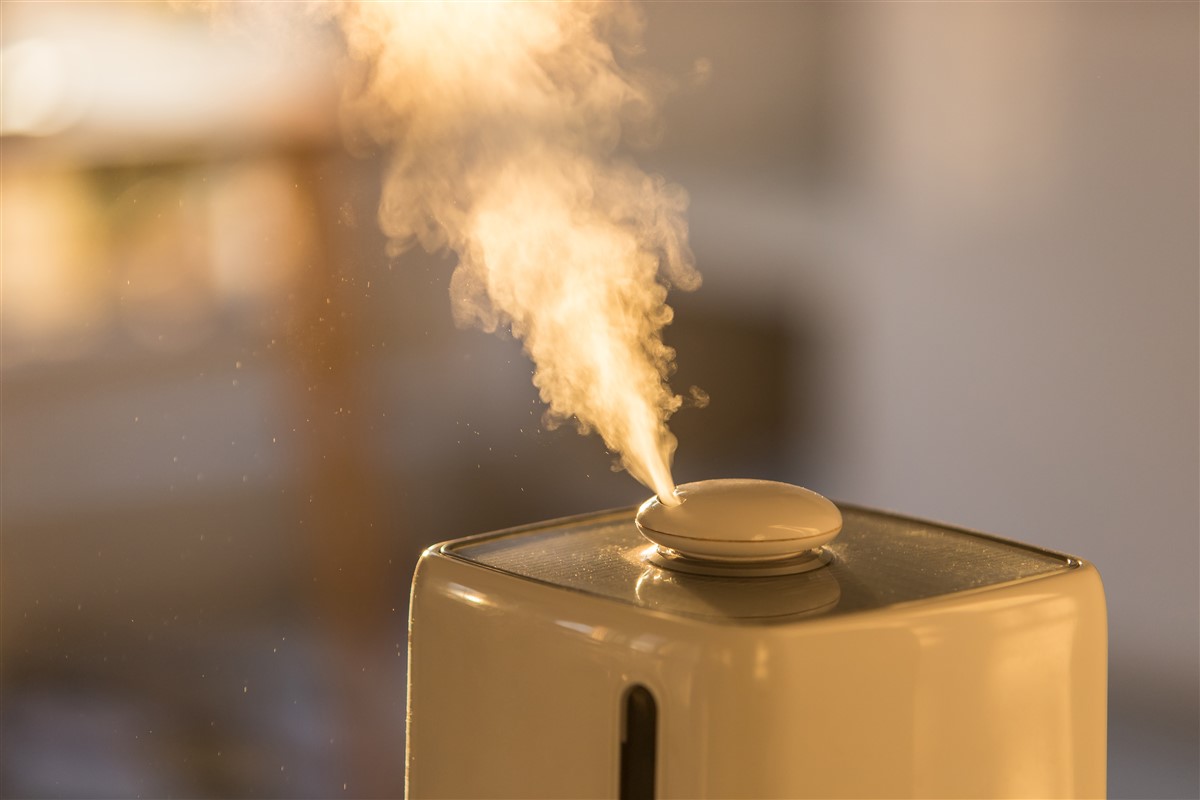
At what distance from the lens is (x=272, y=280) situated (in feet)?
4.24

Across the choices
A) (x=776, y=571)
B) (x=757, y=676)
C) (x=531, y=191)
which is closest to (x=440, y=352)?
(x=531, y=191)

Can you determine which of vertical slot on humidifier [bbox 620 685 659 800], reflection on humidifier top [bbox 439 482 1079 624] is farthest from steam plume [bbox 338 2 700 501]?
vertical slot on humidifier [bbox 620 685 659 800]

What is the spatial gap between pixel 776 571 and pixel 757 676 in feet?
0.38

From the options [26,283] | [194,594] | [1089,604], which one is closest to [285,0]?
[26,283]

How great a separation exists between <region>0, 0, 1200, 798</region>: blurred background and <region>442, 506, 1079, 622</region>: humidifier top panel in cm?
56

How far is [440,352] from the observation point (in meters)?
1.58

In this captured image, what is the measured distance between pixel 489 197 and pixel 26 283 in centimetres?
42

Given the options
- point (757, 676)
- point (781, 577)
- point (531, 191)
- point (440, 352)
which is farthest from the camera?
point (440, 352)

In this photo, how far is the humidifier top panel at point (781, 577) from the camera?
0.66 m

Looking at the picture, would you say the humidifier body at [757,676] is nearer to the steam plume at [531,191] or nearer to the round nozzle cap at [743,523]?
the round nozzle cap at [743,523]

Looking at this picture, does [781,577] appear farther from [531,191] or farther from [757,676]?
[531,191]

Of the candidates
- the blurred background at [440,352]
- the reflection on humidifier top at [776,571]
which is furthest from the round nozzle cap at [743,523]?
the blurred background at [440,352]

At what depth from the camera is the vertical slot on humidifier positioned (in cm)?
65

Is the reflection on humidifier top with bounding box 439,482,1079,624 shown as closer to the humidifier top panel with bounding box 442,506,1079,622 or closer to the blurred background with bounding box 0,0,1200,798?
the humidifier top panel with bounding box 442,506,1079,622
